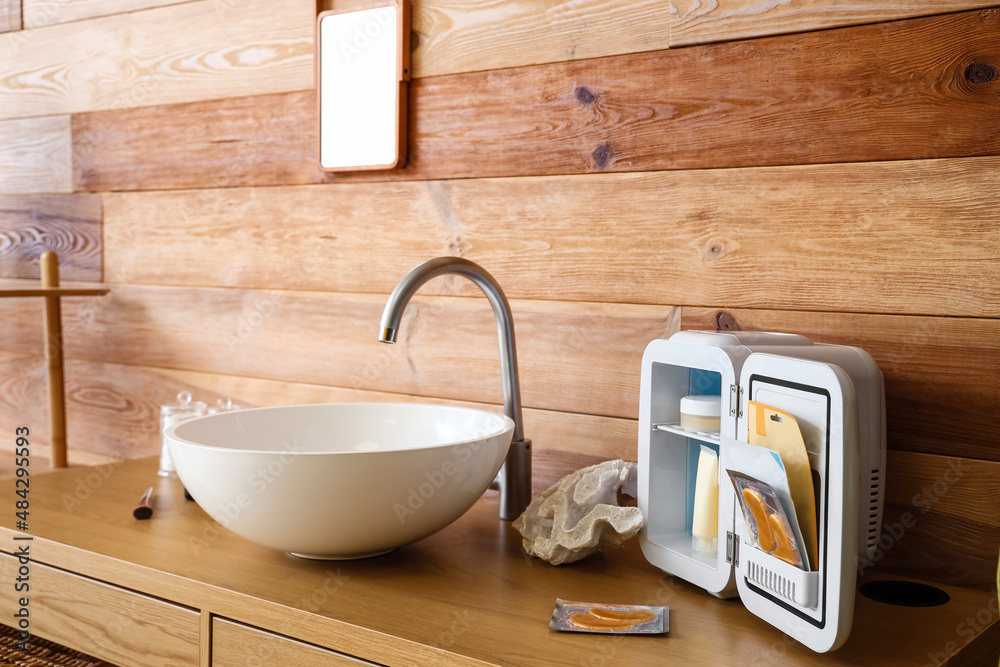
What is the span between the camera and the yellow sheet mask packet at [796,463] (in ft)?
2.39

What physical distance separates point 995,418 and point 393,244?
0.86 m

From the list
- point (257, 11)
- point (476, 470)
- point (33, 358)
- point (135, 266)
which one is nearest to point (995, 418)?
point (476, 470)

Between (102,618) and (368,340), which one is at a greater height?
(368,340)

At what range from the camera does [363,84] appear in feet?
4.43

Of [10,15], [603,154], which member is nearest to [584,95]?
[603,154]

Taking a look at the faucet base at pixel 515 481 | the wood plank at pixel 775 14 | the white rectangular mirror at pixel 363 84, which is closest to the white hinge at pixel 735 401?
the faucet base at pixel 515 481

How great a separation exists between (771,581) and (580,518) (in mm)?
279

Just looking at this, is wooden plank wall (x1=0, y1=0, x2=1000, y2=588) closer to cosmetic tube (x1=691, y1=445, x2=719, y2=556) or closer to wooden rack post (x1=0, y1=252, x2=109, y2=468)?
wooden rack post (x1=0, y1=252, x2=109, y2=468)

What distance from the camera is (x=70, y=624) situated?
1.03 m

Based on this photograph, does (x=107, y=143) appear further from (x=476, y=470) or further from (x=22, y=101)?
(x=476, y=470)

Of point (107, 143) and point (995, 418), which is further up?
point (107, 143)

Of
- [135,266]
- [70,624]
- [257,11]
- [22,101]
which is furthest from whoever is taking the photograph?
[22,101]

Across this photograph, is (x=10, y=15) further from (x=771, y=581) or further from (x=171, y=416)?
(x=771, y=581)

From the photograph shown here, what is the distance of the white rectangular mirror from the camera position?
52.1 inches
